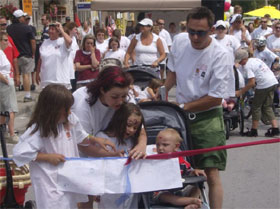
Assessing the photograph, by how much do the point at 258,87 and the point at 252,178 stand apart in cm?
286

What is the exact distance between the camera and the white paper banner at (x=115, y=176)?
12.1 feet

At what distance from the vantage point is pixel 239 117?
30.4 ft

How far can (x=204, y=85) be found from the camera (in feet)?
14.7

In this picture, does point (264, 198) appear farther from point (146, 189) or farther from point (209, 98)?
point (146, 189)

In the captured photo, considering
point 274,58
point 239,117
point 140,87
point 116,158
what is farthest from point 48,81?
point 116,158

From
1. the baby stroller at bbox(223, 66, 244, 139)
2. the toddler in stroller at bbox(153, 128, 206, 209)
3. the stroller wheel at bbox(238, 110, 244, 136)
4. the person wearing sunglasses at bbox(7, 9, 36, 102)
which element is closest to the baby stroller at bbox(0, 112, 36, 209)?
the toddler in stroller at bbox(153, 128, 206, 209)

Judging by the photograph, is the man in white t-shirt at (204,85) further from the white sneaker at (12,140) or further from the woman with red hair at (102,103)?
the white sneaker at (12,140)

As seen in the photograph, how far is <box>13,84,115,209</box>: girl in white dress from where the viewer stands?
3.61 m

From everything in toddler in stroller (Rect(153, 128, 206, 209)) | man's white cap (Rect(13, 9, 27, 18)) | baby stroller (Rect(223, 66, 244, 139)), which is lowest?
baby stroller (Rect(223, 66, 244, 139))

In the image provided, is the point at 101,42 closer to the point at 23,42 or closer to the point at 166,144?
the point at 23,42

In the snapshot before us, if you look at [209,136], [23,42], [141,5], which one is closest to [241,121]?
[209,136]

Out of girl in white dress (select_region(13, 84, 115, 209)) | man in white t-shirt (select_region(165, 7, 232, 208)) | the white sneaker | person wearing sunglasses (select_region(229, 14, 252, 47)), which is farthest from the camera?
person wearing sunglasses (select_region(229, 14, 252, 47))

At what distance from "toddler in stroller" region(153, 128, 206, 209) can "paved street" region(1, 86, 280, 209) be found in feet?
5.61

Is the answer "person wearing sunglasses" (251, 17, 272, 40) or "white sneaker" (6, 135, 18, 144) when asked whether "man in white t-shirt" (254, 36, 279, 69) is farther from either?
"person wearing sunglasses" (251, 17, 272, 40)
